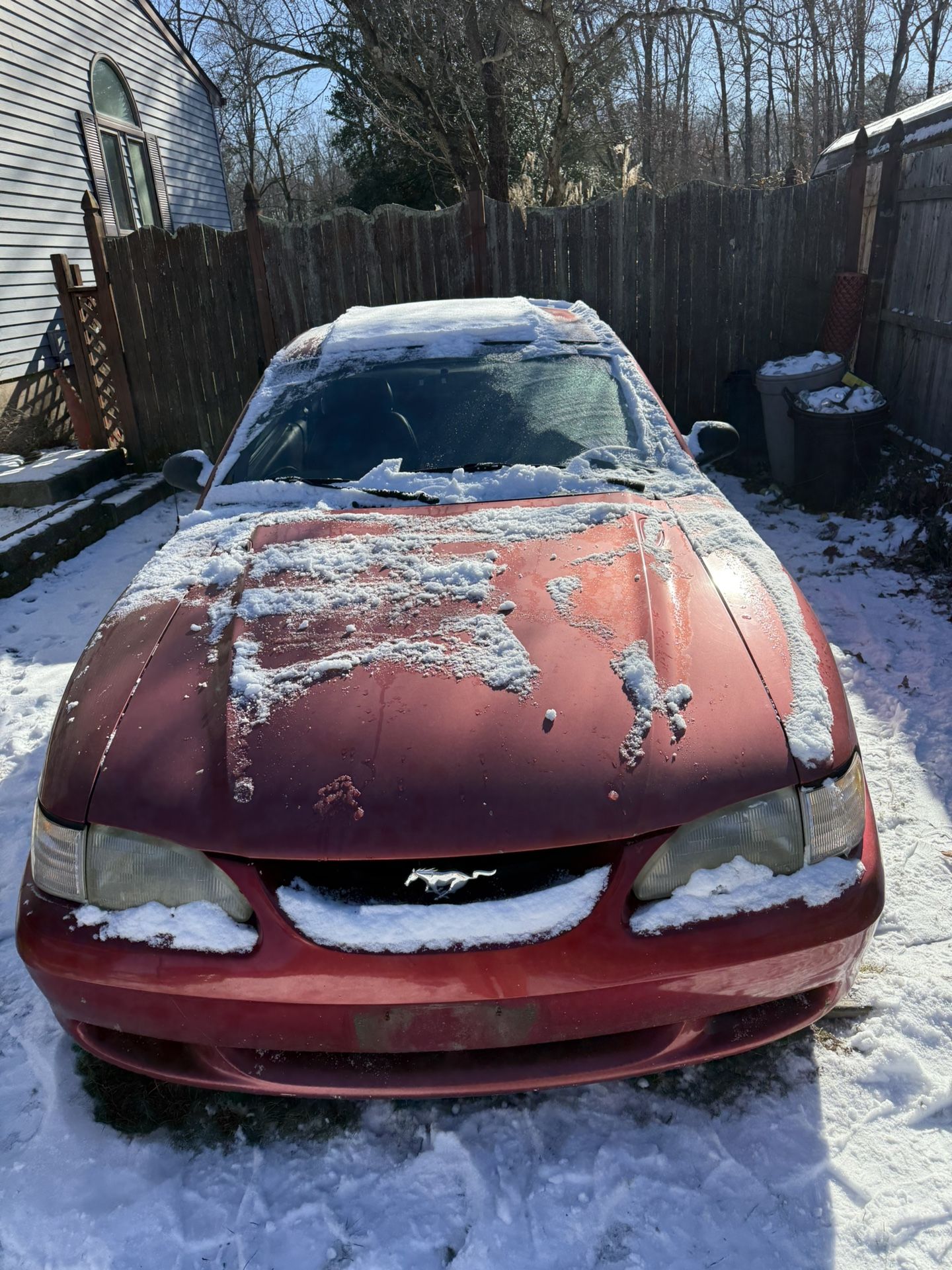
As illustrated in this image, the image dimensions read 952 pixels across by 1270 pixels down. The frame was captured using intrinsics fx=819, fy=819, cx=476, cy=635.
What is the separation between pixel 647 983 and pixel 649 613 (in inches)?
32.5

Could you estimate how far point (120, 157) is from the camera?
12.6 meters

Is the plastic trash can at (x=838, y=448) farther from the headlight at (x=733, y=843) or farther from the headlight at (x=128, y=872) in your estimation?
the headlight at (x=128, y=872)

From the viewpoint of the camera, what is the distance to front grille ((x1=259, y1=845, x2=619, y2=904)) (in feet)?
4.99

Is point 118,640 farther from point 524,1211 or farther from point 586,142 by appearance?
point 586,142

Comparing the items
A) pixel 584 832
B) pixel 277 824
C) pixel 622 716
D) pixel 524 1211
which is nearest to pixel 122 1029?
pixel 277 824

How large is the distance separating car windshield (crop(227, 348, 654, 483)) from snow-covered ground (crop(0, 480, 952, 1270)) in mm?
1798

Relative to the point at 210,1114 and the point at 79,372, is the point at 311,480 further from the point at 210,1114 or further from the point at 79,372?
the point at 79,372

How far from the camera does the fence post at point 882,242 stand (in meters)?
6.38

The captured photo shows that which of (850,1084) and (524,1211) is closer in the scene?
(524,1211)

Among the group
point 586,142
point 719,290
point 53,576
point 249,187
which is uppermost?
point 586,142

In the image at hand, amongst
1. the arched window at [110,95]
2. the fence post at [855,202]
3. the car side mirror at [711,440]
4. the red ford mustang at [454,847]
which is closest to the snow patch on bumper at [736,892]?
the red ford mustang at [454,847]

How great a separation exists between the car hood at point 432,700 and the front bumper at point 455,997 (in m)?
0.16

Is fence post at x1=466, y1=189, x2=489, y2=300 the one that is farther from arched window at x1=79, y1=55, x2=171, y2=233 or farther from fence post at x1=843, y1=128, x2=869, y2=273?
arched window at x1=79, y1=55, x2=171, y2=233

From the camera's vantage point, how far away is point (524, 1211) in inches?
64.3
